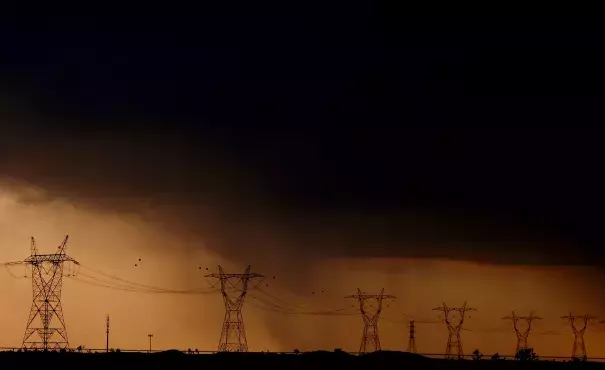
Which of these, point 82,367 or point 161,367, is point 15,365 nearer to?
point 82,367

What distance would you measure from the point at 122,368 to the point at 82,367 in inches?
275

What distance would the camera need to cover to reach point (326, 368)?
19775 centimetres

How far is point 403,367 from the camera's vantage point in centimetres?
19925

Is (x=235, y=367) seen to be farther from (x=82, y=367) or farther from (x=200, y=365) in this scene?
(x=82, y=367)

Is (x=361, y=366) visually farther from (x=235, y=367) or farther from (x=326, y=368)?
(x=235, y=367)

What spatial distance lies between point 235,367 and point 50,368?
32.3m

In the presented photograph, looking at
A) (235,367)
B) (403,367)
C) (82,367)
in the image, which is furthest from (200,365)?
(403,367)

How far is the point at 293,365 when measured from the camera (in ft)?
655

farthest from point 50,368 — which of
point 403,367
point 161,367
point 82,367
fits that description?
point 403,367

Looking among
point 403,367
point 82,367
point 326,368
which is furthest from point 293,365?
point 82,367

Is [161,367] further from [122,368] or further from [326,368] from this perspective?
[326,368]

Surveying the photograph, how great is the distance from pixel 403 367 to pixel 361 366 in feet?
24.9

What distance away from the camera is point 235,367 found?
198750mm

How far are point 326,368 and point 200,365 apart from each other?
22.3 m
